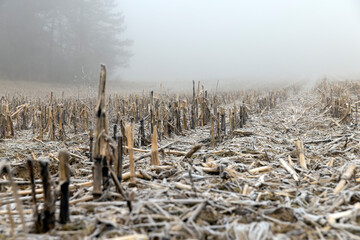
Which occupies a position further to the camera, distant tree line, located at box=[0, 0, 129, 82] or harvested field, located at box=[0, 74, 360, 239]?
distant tree line, located at box=[0, 0, 129, 82]

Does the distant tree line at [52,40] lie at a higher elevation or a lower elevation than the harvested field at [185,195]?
higher

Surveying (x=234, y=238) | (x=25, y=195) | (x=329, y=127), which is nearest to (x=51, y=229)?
(x=25, y=195)

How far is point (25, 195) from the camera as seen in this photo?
2.37m

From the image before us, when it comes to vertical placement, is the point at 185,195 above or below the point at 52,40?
below

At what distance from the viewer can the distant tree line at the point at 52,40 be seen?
26.1m

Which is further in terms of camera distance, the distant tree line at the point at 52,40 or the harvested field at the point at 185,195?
the distant tree line at the point at 52,40

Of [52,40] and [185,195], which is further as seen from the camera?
[52,40]

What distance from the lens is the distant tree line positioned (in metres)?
26.1

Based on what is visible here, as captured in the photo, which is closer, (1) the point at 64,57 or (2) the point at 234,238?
(2) the point at 234,238

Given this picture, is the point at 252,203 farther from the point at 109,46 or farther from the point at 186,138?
the point at 109,46

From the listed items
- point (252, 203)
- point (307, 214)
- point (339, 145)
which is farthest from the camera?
point (339, 145)

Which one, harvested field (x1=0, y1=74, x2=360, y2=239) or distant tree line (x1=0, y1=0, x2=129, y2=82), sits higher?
distant tree line (x1=0, y1=0, x2=129, y2=82)

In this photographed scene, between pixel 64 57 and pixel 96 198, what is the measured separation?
28.6 m

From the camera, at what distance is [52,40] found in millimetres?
28094
